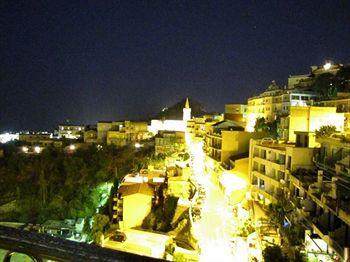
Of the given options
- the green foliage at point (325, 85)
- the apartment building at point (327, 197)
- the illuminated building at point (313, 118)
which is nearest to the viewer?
the apartment building at point (327, 197)

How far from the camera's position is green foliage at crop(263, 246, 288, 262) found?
10562mm

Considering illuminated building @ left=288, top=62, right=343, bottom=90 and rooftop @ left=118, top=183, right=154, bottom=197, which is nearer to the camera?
rooftop @ left=118, top=183, right=154, bottom=197

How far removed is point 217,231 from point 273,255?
5.73 meters

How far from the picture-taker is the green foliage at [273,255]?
1056 cm

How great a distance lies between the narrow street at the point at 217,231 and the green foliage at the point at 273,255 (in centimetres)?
304

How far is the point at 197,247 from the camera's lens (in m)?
15.7

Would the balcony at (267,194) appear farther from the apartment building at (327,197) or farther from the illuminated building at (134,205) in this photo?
the illuminated building at (134,205)

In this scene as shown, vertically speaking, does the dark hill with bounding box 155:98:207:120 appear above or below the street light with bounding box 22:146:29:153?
above

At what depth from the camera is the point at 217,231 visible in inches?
639

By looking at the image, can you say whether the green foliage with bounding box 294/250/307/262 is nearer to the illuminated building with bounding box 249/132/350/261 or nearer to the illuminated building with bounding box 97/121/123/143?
the illuminated building with bounding box 249/132/350/261

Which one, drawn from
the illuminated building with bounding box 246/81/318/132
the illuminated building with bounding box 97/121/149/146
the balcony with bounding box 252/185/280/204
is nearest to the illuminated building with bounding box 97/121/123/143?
the illuminated building with bounding box 97/121/149/146

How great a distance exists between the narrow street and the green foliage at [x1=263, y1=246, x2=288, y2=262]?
3.04 meters

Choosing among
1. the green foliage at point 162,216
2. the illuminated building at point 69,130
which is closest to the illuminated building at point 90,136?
the illuminated building at point 69,130

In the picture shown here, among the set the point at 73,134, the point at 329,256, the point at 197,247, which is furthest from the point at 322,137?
the point at 73,134
